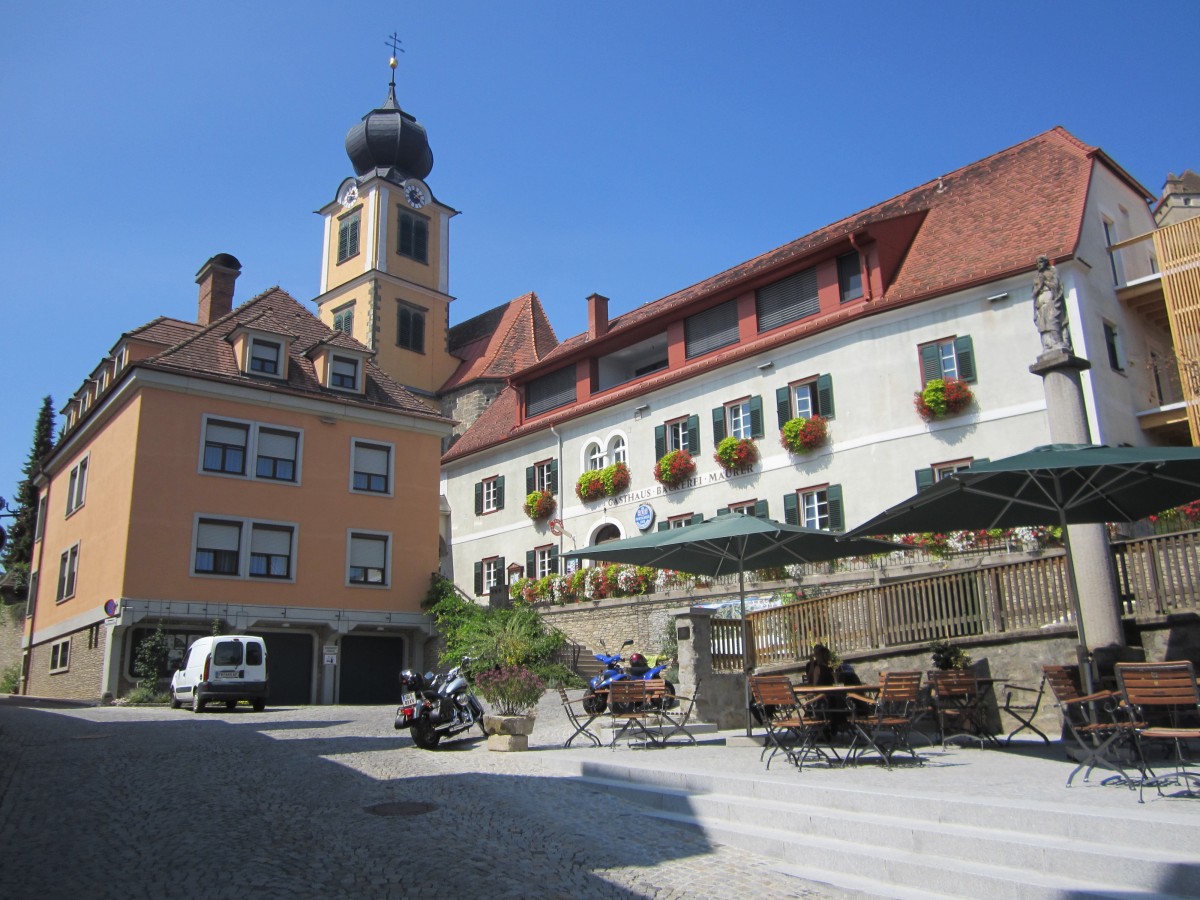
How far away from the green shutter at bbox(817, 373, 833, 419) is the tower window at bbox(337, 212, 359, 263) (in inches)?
1291

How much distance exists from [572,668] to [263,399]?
37.2 feet

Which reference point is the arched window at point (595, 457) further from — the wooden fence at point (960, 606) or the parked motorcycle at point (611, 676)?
the wooden fence at point (960, 606)

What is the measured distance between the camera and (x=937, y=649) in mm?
13188

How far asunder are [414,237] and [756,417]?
30689mm

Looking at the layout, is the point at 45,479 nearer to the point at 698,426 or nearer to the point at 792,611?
the point at 698,426

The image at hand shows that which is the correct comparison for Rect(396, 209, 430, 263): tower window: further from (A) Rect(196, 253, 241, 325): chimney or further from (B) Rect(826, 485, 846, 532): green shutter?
(B) Rect(826, 485, 846, 532): green shutter

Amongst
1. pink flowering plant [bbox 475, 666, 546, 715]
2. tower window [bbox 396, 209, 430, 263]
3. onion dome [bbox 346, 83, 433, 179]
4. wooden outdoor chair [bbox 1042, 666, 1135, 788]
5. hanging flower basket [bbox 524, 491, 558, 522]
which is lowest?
wooden outdoor chair [bbox 1042, 666, 1135, 788]

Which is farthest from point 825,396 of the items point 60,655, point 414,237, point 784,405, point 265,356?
point 414,237

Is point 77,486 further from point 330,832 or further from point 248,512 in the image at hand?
point 330,832

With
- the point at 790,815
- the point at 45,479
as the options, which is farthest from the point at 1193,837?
the point at 45,479

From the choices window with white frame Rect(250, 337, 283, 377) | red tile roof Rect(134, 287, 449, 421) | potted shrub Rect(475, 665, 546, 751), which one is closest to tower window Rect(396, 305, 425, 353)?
red tile roof Rect(134, 287, 449, 421)

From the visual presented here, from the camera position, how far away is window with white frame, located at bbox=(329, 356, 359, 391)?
100ft

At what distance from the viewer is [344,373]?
31.0 meters

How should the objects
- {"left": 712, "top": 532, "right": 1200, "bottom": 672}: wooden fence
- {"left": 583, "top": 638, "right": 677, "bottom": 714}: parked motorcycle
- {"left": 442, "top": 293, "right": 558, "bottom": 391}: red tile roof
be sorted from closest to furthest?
1. {"left": 712, "top": 532, "right": 1200, "bottom": 672}: wooden fence
2. {"left": 583, "top": 638, "right": 677, "bottom": 714}: parked motorcycle
3. {"left": 442, "top": 293, "right": 558, "bottom": 391}: red tile roof
